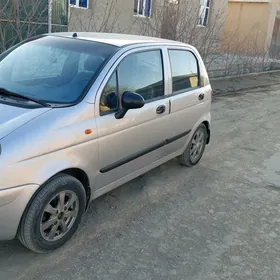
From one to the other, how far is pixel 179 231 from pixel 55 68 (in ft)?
6.50

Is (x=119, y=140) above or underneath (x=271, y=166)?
above

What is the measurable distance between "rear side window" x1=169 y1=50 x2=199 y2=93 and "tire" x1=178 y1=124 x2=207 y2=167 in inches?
27.4

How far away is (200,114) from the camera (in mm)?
4637

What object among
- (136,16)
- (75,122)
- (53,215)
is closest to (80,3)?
(136,16)

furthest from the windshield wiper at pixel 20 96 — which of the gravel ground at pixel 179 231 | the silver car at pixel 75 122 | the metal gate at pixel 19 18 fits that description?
the metal gate at pixel 19 18

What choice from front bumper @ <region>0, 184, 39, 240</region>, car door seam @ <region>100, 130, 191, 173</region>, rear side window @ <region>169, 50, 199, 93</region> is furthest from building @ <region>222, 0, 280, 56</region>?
front bumper @ <region>0, 184, 39, 240</region>

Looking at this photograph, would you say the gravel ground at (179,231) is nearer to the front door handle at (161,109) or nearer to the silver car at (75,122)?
the silver car at (75,122)

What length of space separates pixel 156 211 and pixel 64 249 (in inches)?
43.9

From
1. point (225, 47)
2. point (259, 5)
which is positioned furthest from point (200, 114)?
point (259, 5)

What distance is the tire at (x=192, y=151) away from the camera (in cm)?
471

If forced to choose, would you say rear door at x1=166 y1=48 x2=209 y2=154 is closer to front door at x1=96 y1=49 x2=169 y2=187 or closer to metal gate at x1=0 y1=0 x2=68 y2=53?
front door at x1=96 y1=49 x2=169 y2=187

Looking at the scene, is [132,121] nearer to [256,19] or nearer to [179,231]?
[179,231]

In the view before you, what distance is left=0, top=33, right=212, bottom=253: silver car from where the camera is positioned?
248cm

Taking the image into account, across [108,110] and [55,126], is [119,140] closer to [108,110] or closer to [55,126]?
[108,110]
